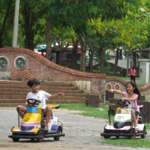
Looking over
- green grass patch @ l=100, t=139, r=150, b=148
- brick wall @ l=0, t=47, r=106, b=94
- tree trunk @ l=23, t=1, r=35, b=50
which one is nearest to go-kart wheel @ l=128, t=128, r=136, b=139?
green grass patch @ l=100, t=139, r=150, b=148

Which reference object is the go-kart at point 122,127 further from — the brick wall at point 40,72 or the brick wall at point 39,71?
the brick wall at point 39,71

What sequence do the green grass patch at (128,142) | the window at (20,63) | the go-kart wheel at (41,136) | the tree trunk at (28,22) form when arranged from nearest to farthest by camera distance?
the green grass patch at (128,142) < the go-kart wheel at (41,136) < the window at (20,63) < the tree trunk at (28,22)

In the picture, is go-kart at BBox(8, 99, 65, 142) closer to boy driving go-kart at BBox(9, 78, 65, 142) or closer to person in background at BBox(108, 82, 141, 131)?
Answer: boy driving go-kart at BBox(9, 78, 65, 142)

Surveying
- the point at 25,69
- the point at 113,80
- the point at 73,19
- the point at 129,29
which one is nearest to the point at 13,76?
the point at 25,69

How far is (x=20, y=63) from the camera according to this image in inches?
1248

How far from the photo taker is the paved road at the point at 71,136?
1148cm

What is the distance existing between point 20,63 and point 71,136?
57.7 ft

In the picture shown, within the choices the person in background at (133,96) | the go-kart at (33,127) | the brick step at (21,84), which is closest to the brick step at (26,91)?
the brick step at (21,84)

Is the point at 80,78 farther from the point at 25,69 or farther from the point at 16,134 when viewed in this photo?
the point at 16,134

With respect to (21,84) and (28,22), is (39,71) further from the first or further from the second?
(28,22)

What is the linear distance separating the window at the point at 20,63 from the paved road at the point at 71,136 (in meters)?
9.59

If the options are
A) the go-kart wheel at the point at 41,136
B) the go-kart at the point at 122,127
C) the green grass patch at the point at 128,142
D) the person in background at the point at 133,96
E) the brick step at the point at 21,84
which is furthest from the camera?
the brick step at the point at 21,84

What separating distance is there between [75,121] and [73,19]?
636 inches

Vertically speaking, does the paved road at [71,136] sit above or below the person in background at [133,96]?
below
